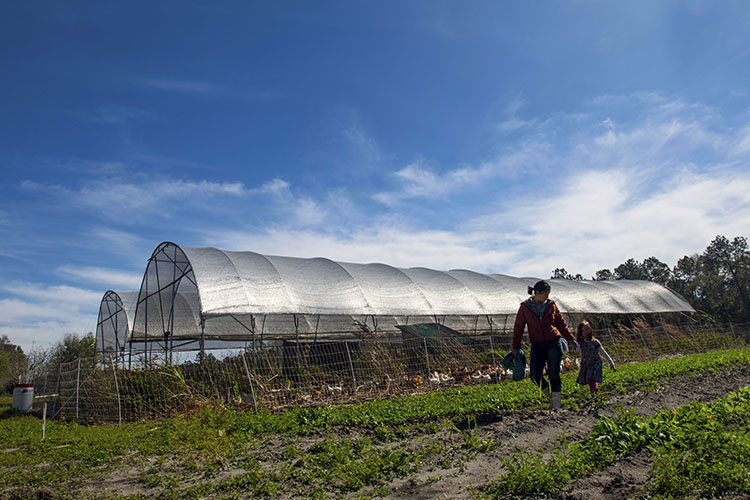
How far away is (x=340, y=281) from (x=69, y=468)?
1019 centimetres

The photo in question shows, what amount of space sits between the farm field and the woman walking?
45cm

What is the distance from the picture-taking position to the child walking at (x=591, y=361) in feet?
25.5

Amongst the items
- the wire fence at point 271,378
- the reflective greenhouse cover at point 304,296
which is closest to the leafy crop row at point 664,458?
the wire fence at point 271,378

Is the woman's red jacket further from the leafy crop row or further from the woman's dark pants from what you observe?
the leafy crop row

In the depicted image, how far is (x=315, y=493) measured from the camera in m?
3.58

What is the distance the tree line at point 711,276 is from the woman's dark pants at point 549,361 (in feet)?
113

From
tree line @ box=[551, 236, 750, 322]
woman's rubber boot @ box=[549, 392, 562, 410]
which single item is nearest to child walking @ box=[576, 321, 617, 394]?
woman's rubber boot @ box=[549, 392, 562, 410]

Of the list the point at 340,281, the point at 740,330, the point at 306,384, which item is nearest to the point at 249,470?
the point at 306,384

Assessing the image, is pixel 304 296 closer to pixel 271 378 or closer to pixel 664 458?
pixel 271 378

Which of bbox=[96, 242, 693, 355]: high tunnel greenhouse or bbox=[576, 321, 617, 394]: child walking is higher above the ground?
bbox=[96, 242, 693, 355]: high tunnel greenhouse

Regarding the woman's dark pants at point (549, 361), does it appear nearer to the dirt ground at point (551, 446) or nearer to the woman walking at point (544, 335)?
the woman walking at point (544, 335)

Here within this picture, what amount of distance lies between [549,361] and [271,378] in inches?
221

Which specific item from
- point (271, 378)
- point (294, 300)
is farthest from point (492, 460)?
point (294, 300)

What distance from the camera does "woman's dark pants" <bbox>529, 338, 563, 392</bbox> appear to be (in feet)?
20.6
